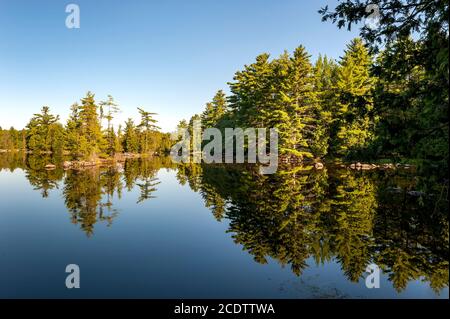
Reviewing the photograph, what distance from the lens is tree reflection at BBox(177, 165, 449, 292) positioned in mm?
8531

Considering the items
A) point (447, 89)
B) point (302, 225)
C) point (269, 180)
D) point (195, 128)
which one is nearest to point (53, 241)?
point (302, 225)

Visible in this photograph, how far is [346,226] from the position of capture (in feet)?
39.7

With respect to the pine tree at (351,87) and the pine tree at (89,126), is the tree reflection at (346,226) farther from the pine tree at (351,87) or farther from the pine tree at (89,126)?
the pine tree at (89,126)

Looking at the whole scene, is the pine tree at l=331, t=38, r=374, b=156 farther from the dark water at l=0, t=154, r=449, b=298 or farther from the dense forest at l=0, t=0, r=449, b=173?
the dark water at l=0, t=154, r=449, b=298

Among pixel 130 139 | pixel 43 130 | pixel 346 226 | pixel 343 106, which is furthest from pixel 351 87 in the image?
pixel 43 130

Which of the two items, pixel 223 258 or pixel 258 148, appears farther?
pixel 258 148

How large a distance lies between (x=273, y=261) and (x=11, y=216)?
1370 centimetres

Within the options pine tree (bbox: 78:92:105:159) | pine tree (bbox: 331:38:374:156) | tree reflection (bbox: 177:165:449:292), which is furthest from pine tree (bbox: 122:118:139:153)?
tree reflection (bbox: 177:165:449:292)

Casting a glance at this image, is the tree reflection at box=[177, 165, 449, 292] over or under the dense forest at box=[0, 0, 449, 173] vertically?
under

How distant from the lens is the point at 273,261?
29.8 ft

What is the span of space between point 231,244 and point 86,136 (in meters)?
43.7

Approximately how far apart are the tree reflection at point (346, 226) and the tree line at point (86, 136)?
34.0m

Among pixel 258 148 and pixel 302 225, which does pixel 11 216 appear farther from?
pixel 258 148

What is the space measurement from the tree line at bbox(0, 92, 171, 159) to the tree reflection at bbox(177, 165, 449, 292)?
3396 centimetres
